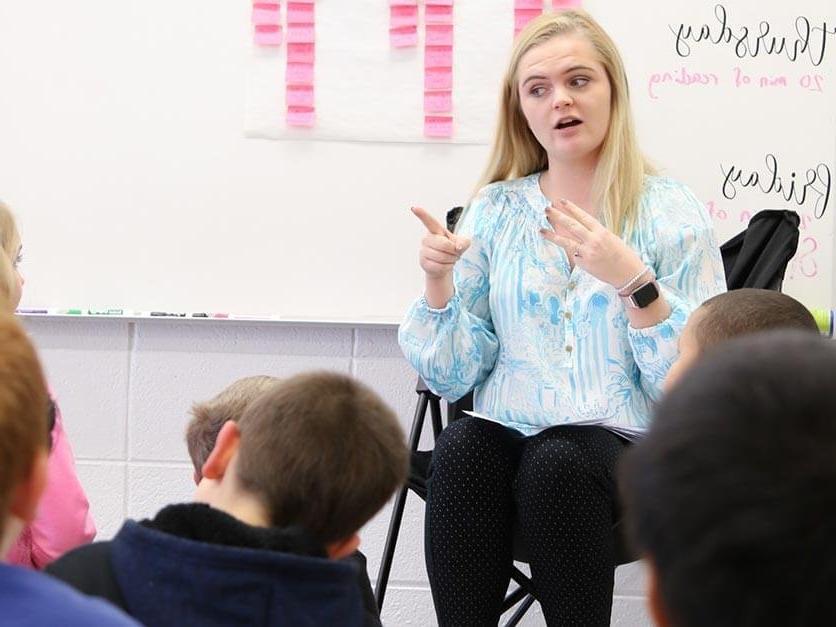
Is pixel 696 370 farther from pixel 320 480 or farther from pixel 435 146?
pixel 435 146

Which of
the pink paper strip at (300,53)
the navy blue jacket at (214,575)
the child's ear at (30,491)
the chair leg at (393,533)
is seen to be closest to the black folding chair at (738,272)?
the chair leg at (393,533)

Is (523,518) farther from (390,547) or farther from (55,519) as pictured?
(55,519)

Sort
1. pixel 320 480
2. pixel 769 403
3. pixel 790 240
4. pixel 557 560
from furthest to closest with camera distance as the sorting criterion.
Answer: pixel 790 240
pixel 557 560
pixel 320 480
pixel 769 403

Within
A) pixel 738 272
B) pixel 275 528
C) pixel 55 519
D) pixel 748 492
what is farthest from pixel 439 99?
pixel 748 492

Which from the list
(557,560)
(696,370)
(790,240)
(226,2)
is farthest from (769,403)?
(226,2)

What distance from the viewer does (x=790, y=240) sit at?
2217 millimetres

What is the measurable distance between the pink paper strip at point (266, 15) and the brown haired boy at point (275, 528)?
5.32 ft

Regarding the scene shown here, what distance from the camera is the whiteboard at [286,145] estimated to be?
249cm

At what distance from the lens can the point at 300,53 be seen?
2.54 metres

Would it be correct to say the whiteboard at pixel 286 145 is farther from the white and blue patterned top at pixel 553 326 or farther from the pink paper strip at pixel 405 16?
the white and blue patterned top at pixel 553 326

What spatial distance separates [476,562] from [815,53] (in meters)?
1.35

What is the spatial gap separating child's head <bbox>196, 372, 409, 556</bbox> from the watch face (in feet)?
3.09

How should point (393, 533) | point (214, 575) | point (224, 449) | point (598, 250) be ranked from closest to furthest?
point (214, 575) → point (224, 449) → point (598, 250) → point (393, 533)

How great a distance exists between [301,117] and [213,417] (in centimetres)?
111
